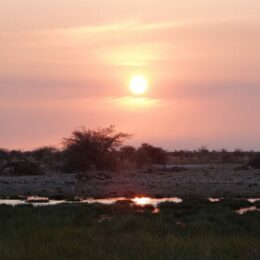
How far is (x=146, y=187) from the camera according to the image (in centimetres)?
4494

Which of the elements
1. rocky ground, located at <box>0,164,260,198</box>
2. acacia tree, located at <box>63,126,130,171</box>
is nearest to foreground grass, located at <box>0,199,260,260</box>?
rocky ground, located at <box>0,164,260,198</box>

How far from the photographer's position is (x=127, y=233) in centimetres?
1866

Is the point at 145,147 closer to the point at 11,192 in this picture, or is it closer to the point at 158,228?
the point at 11,192

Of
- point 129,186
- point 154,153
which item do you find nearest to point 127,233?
point 129,186

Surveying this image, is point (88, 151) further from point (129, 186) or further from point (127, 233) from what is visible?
point (127, 233)

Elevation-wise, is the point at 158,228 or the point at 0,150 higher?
the point at 0,150

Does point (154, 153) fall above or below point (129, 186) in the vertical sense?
above

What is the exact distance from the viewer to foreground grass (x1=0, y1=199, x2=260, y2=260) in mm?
14102

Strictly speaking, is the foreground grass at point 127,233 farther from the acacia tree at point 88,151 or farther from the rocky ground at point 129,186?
the acacia tree at point 88,151

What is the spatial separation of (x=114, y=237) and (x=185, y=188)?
26.4 metres

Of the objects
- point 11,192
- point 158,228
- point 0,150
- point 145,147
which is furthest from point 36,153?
point 158,228

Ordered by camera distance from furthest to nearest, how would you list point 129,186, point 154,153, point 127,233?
1. point 154,153
2. point 129,186
3. point 127,233

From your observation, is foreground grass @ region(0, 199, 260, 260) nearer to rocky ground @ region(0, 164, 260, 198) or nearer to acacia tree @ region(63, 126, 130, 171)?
rocky ground @ region(0, 164, 260, 198)

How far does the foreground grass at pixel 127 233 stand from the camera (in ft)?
46.3
